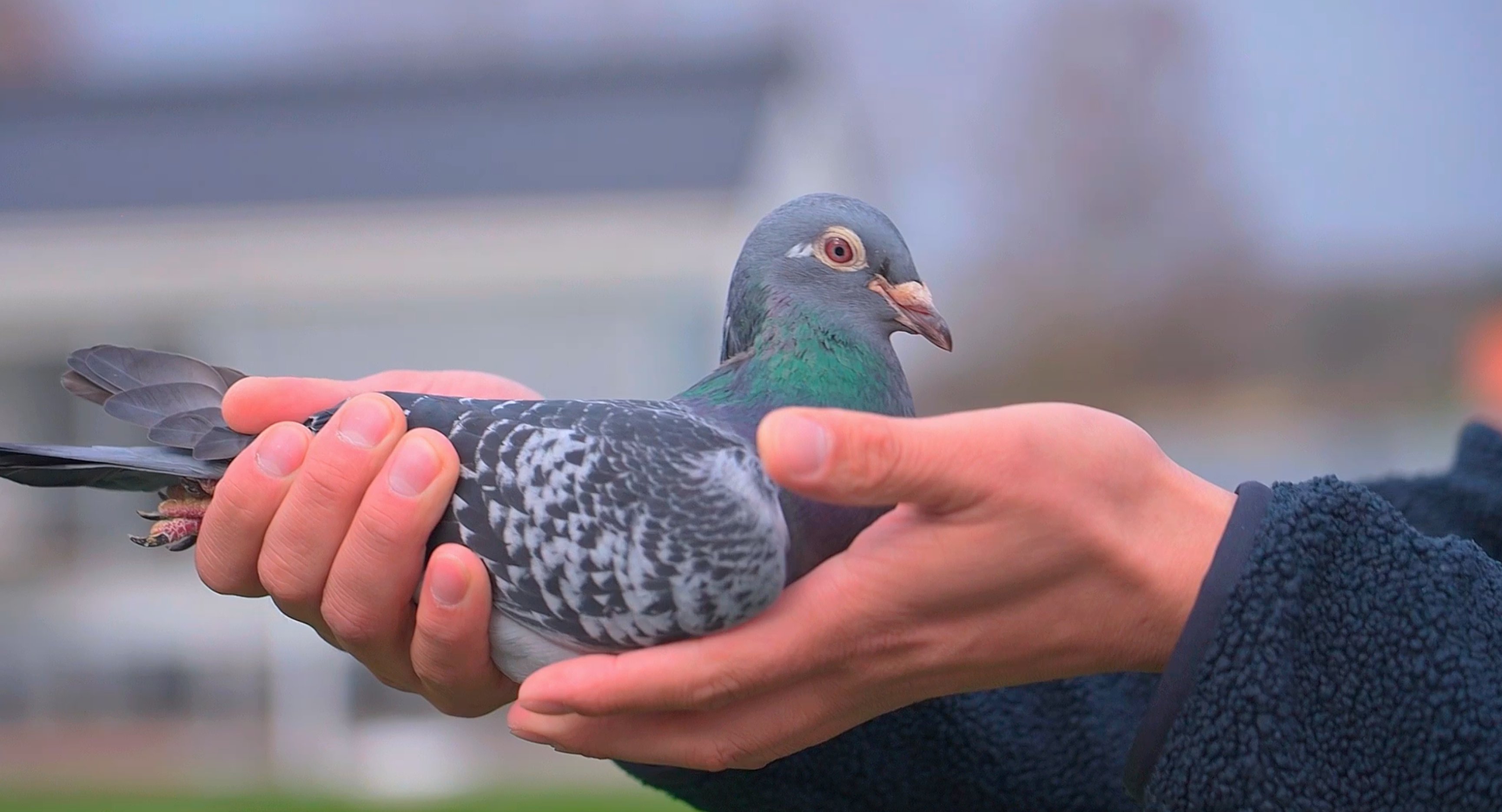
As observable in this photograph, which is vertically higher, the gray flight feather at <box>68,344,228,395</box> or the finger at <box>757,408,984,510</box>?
the finger at <box>757,408,984,510</box>

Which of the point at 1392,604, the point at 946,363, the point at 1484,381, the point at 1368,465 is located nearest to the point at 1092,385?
the point at 946,363

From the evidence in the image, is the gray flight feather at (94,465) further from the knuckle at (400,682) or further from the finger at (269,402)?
the knuckle at (400,682)

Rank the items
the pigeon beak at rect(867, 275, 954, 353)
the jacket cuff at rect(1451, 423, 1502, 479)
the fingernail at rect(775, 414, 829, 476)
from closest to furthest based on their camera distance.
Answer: the fingernail at rect(775, 414, 829, 476) → the pigeon beak at rect(867, 275, 954, 353) → the jacket cuff at rect(1451, 423, 1502, 479)

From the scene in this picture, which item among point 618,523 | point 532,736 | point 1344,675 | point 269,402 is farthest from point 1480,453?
point 269,402

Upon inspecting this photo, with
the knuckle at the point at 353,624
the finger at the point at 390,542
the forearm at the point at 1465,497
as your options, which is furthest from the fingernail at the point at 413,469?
the forearm at the point at 1465,497

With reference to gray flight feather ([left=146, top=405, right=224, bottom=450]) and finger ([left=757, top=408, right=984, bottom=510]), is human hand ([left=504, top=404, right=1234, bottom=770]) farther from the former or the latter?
gray flight feather ([left=146, top=405, right=224, bottom=450])

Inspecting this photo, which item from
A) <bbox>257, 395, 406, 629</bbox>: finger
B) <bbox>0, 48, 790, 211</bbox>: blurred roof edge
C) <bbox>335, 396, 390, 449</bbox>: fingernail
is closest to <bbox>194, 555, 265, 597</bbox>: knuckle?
<bbox>257, 395, 406, 629</bbox>: finger
